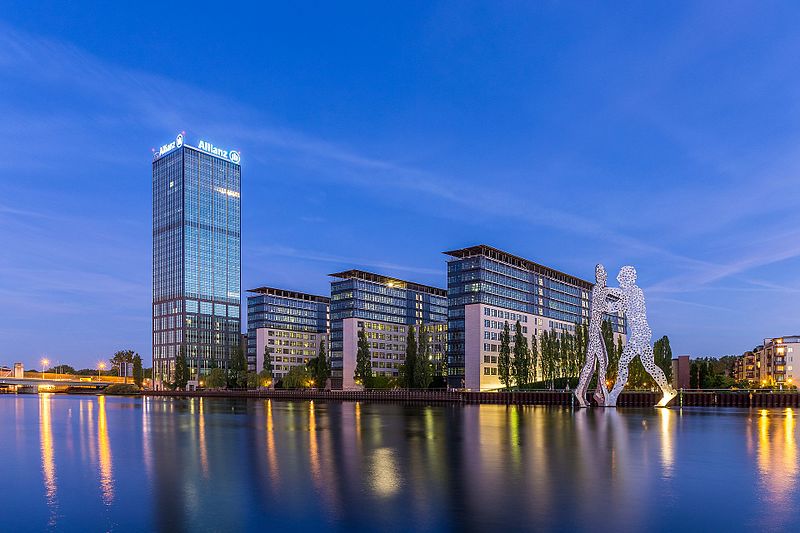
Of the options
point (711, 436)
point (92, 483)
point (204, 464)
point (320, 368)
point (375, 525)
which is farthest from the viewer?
point (320, 368)

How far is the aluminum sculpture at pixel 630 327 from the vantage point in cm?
8819

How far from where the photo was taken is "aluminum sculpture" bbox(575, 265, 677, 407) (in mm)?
88188

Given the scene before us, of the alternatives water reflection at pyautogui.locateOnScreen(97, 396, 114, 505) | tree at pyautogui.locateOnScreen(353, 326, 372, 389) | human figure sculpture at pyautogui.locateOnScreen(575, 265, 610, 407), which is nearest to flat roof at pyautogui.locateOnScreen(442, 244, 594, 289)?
tree at pyautogui.locateOnScreen(353, 326, 372, 389)

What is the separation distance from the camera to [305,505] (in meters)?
23.4

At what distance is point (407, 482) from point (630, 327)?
232ft

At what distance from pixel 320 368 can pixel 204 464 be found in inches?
5752

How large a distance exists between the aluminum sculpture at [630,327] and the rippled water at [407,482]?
38.3 m

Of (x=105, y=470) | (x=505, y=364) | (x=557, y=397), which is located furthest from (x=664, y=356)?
(x=105, y=470)

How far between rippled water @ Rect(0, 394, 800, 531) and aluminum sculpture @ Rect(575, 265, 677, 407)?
38.3 m

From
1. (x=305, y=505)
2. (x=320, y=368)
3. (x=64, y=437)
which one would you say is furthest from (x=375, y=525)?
(x=320, y=368)

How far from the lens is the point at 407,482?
2769 cm

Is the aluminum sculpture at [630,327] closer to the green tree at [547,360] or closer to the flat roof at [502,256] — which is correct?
the green tree at [547,360]

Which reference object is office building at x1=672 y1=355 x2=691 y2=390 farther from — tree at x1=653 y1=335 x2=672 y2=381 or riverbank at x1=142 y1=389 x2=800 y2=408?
riverbank at x1=142 y1=389 x2=800 y2=408

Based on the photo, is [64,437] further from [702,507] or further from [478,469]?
[702,507]
